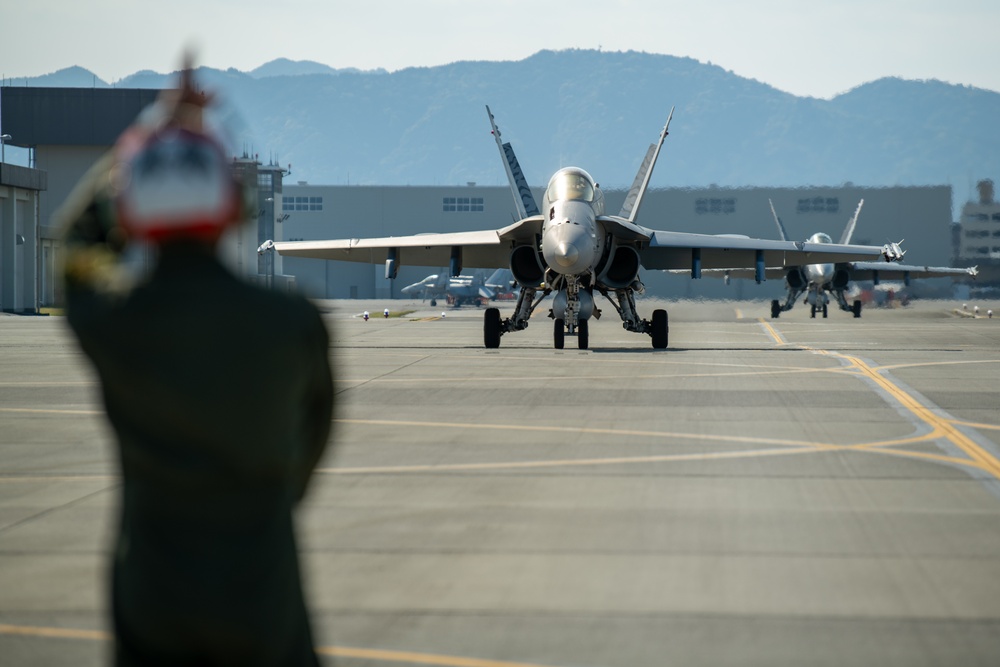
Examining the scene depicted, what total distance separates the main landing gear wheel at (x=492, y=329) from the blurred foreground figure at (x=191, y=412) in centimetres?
2536

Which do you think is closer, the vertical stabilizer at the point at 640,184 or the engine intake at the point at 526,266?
the engine intake at the point at 526,266

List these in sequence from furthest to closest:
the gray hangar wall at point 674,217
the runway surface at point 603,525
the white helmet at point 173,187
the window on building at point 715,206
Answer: the window on building at point 715,206, the gray hangar wall at point 674,217, the runway surface at point 603,525, the white helmet at point 173,187

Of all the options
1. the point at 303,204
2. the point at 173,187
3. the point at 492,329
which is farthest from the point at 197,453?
the point at 303,204

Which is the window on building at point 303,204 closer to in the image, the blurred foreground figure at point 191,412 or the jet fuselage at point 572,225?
the jet fuselage at point 572,225

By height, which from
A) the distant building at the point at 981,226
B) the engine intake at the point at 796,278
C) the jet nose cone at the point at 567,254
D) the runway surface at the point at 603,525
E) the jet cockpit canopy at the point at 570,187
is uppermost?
the distant building at the point at 981,226

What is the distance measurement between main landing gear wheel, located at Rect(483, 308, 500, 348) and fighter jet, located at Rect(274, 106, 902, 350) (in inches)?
0.9

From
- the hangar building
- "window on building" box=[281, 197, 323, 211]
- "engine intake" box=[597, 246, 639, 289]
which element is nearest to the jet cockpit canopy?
"engine intake" box=[597, 246, 639, 289]

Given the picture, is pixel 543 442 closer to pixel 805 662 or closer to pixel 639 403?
pixel 639 403

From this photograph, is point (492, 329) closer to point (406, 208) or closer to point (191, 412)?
point (191, 412)

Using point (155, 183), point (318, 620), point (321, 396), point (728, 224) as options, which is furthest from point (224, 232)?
point (728, 224)

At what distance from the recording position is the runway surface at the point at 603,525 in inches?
239

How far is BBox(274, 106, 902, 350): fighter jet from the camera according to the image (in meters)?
25.9

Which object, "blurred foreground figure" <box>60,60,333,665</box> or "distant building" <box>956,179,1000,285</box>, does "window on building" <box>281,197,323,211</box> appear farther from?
"blurred foreground figure" <box>60,60,333,665</box>

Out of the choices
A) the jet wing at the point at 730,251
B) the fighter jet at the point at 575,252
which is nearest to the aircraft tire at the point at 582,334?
the fighter jet at the point at 575,252
